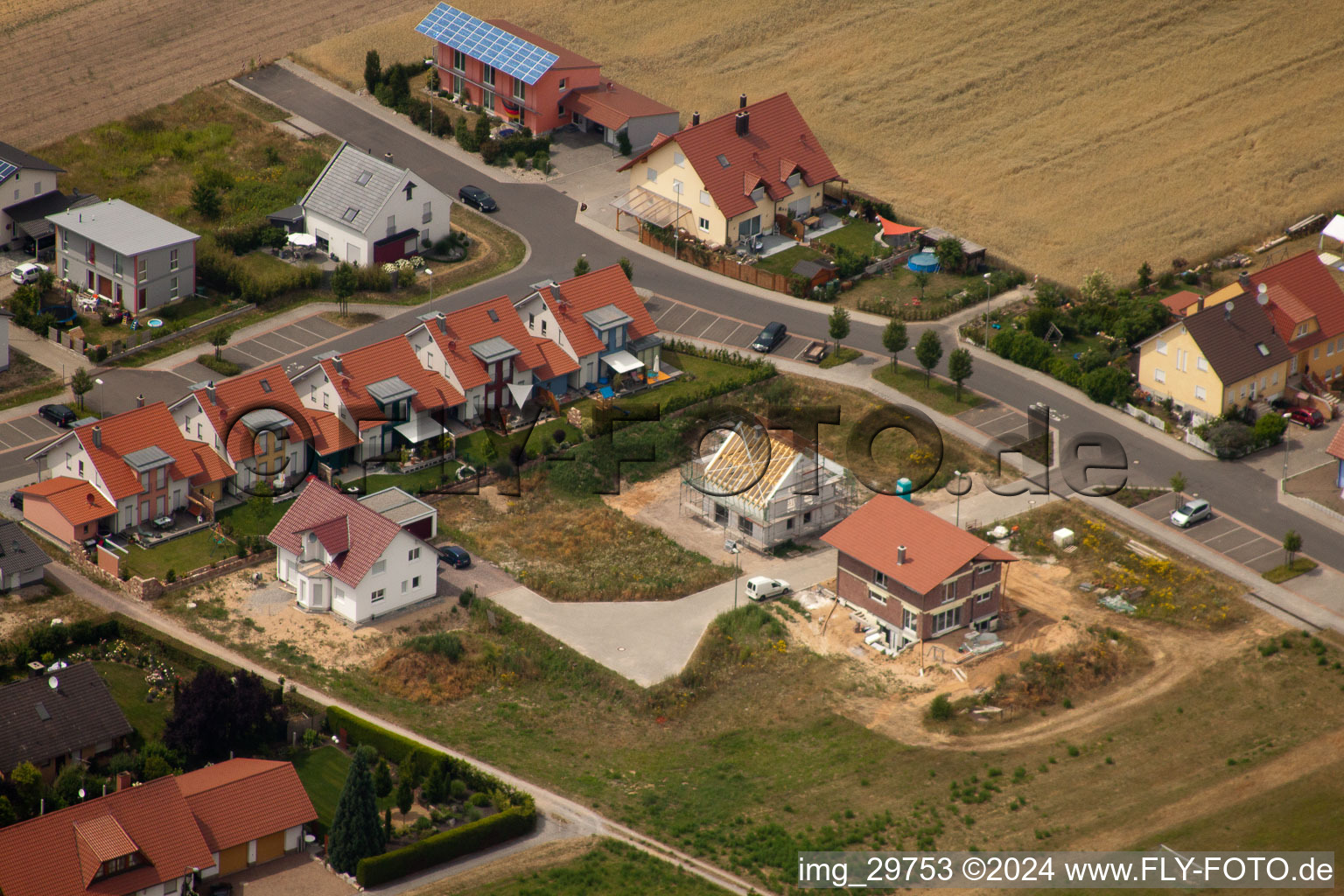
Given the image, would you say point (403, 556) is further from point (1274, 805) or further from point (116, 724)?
point (1274, 805)

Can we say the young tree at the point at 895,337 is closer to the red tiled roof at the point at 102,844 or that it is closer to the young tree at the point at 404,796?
the young tree at the point at 404,796

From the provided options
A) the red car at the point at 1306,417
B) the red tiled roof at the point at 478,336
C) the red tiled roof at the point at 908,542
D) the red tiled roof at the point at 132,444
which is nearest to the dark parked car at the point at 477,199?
the red tiled roof at the point at 478,336

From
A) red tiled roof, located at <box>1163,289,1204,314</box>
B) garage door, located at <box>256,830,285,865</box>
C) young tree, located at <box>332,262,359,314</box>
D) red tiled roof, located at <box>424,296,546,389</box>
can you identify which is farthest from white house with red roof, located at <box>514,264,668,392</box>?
garage door, located at <box>256,830,285,865</box>

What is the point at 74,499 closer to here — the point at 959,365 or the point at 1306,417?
the point at 959,365

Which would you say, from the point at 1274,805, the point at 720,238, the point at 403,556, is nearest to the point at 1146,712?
the point at 1274,805

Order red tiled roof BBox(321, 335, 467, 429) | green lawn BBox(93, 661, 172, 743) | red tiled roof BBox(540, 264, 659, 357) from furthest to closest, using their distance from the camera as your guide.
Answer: red tiled roof BBox(540, 264, 659, 357), red tiled roof BBox(321, 335, 467, 429), green lawn BBox(93, 661, 172, 743)

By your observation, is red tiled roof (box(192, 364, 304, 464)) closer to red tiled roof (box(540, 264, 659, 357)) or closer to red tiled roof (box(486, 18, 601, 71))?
red tiled roof (box(540, 264, 659, 357))

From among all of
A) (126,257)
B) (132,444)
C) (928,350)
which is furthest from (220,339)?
(928,350)

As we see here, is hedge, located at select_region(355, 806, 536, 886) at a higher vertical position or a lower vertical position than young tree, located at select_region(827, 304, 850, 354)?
lower
